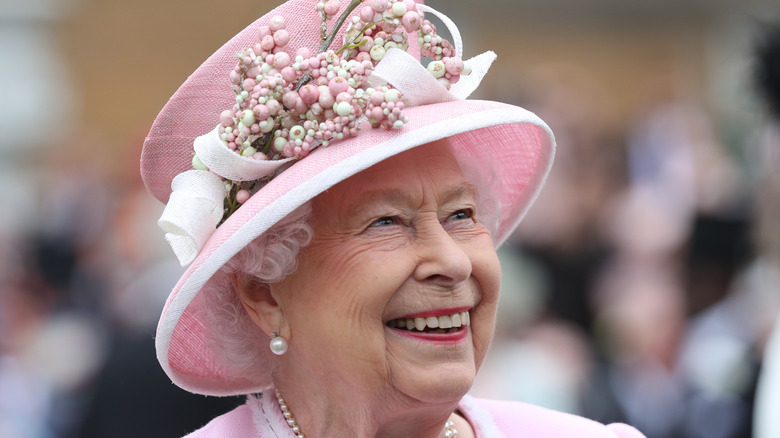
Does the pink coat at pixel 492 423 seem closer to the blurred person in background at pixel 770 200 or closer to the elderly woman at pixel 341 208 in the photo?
the elderly woman at pixel 341 208

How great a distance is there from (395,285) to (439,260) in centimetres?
12

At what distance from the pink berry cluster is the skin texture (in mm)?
166

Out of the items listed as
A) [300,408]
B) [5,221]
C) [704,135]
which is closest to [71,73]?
[5,221]

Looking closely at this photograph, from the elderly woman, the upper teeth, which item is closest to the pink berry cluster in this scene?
the elderly woman

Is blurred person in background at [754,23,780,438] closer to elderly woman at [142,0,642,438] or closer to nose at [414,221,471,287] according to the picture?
elderly woman at [142,0,642,438]

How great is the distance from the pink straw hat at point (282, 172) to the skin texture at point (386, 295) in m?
0.16

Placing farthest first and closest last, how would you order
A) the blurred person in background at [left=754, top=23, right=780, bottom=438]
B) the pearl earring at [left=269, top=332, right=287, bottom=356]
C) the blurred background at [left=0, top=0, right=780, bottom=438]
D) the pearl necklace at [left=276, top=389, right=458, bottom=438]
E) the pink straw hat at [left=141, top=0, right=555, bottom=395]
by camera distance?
the blurred background at [left=0, top=0, right=780, bottom=438]
the blurred person in background at [left=754, top=23, right=780, bottom=438]
the pearl necklace at [left=276, top=389, right=458, bottom=438]
the pearl earring at [left=269, top=332, right=287, bottom=356]
the pink straw hat at [left=141, top=0, right=555, bottom=395]

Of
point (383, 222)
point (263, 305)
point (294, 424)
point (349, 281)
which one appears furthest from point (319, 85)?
point (294, 424)

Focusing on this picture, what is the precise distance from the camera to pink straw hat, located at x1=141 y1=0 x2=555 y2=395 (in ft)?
8.00

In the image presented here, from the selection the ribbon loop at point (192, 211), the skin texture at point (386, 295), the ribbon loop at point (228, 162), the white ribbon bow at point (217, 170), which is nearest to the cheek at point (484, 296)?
the skin texture at point (386, 295)

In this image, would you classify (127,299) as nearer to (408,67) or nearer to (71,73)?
(408,67)

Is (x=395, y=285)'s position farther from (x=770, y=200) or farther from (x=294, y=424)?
(x=770, y=200)

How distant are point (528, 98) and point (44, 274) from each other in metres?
3.81

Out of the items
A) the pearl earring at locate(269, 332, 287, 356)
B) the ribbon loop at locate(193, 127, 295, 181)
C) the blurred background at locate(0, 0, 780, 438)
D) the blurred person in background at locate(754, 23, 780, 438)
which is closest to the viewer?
the ribbon loop at locate(193, 127, 295, 181)
